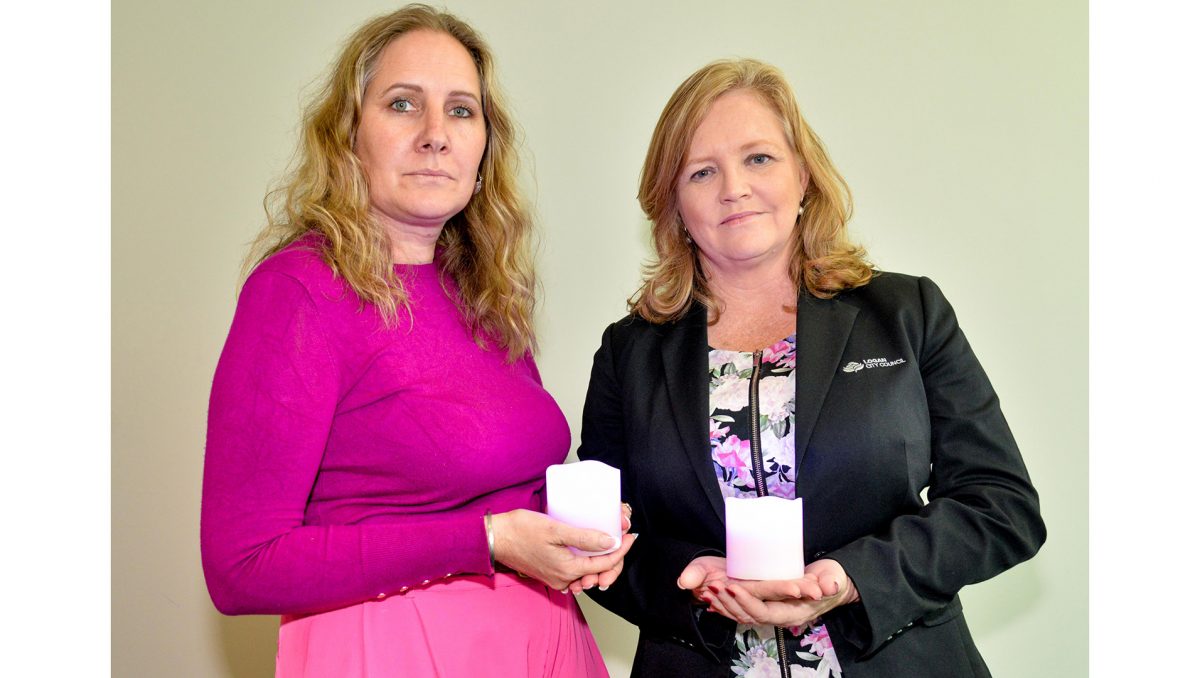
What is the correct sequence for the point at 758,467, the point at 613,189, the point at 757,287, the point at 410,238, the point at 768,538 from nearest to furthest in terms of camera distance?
the point at 768,538, the point at 758,467, the point at 410,238, the point at 757,287, the point at 613,189

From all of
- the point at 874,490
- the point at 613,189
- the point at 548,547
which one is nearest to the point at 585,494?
the point at 548,547

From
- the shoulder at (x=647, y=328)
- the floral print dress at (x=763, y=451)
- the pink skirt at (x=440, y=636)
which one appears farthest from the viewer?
the shoulder at (x=647, y=328)

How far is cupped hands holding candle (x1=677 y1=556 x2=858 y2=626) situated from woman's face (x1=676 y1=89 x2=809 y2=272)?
25.5 inches

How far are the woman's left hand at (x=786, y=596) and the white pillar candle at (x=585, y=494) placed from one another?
20 cm

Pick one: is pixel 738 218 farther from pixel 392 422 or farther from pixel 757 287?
pixel 392 422

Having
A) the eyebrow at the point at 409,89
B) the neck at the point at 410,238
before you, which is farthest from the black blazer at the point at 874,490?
the eyebrow at the point at 409,89

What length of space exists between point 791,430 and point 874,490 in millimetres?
178

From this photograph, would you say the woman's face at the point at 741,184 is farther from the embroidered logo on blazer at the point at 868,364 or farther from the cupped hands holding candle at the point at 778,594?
the cupped hands holding candle at the point at 778,594

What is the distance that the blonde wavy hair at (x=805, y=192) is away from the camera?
1886mm

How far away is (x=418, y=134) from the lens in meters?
1.74
